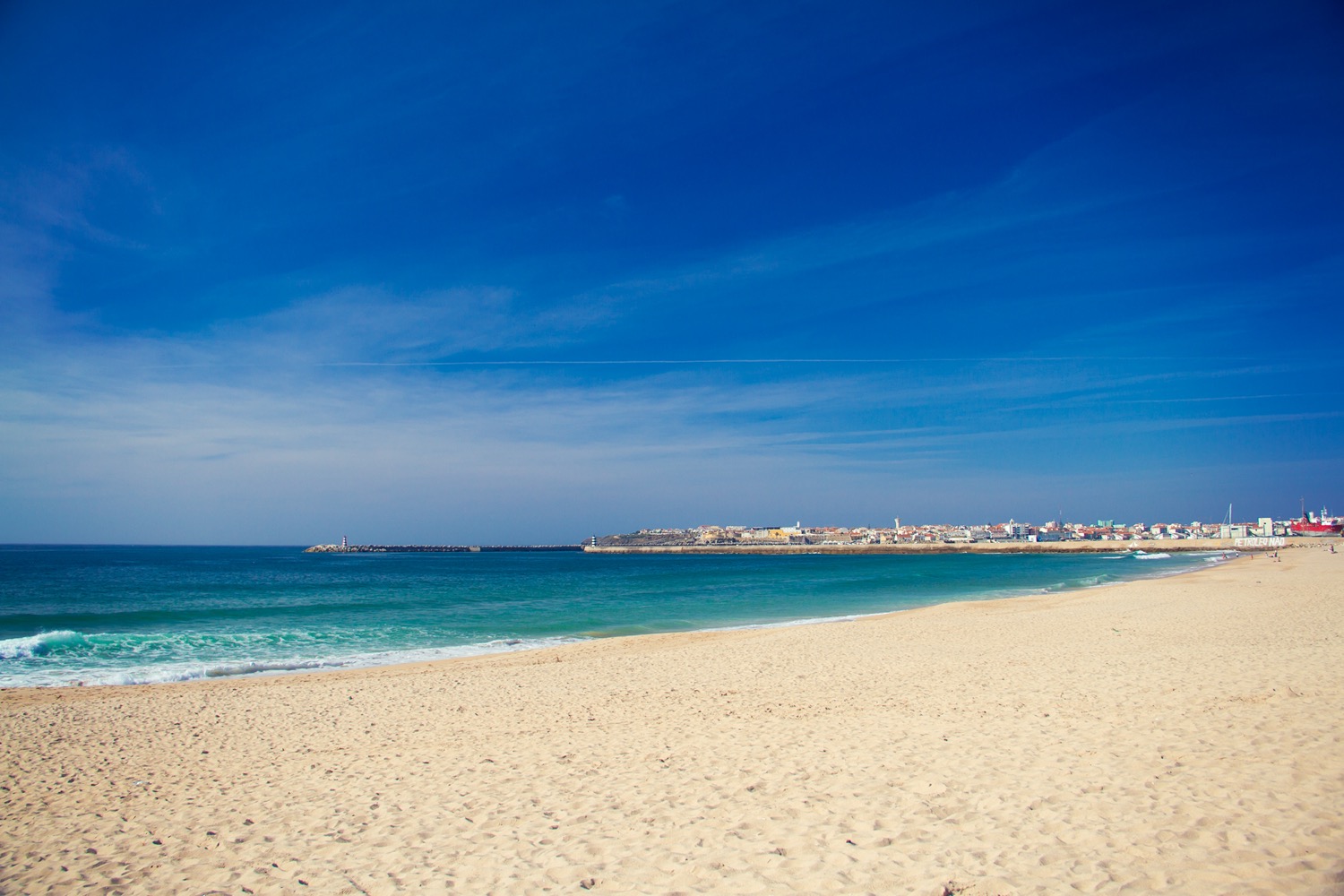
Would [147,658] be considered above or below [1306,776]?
below

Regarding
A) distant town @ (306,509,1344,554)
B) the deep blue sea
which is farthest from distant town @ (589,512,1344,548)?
the deep blue sea

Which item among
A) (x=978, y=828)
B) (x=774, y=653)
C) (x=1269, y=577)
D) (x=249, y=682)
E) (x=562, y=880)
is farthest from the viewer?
(x=1269, y=577)

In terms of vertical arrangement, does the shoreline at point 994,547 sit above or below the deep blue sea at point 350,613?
below

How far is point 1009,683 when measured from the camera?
31.1 feet

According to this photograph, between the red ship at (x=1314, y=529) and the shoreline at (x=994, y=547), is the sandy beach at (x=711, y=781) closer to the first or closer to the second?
the shoreline at (x=994, y=547)

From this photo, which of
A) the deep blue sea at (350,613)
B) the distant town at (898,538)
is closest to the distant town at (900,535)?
the distant town at (898,538)

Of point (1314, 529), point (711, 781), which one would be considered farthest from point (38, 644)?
point (1314, 529)

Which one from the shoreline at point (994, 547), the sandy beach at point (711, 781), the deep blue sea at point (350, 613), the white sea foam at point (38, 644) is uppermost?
the sandy beach at point (711, 781)

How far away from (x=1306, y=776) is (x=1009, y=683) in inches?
169

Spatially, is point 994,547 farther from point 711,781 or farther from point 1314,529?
point 711,781

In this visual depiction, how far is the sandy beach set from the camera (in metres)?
4.30

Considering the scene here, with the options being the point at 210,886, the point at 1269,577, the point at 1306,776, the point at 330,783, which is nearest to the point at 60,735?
the point at 330,783

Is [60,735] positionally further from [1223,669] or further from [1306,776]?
[1223,669]

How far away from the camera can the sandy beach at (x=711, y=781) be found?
4.30 metres
